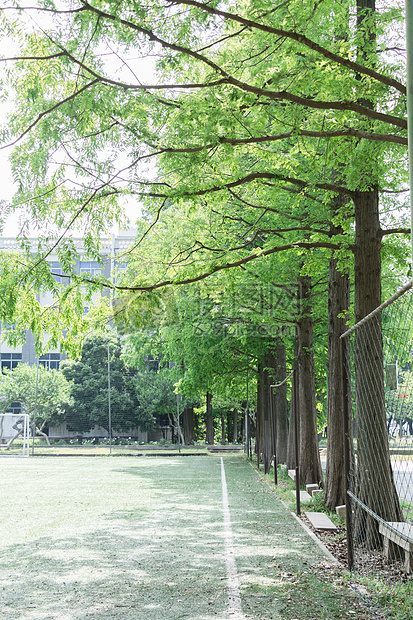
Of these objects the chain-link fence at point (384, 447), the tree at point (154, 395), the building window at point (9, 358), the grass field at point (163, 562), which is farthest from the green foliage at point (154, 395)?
the chain-link fence at point (384, 447)

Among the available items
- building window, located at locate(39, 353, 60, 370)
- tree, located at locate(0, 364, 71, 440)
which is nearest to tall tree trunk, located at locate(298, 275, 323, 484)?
tree, located at locate(0, 364, 71, 440)

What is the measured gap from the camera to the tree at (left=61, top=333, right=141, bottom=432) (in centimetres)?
5875

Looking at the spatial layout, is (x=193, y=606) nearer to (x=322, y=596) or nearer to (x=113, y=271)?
(x=322, y=596)

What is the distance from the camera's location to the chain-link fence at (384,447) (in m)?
5.08

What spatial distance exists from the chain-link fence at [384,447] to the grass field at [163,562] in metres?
0.51

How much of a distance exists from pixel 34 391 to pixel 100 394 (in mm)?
6140

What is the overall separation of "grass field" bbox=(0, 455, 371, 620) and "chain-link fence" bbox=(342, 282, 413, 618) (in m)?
0.51

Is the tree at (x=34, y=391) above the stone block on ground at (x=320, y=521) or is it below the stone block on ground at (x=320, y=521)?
above

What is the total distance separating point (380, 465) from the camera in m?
8.37

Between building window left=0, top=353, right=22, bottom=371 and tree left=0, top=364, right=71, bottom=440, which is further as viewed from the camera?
building window left=0, top=353, right=22, bottom=371

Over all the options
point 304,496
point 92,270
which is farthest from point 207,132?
point 92,270

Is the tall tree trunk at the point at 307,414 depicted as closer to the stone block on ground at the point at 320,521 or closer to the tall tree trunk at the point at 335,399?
the tall tree trunk at the point at 335,399

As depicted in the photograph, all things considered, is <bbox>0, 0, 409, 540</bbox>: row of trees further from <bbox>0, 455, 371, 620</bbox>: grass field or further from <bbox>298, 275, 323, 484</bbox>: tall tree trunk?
<bbox>298, 275, 323, 484</bbox>: tall tree trunk

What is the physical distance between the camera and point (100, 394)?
5894cm
